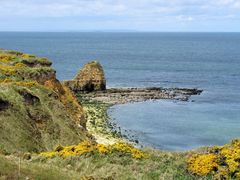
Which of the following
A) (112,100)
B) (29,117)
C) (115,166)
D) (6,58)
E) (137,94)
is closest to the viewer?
(115,166)

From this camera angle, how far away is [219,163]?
2245cm

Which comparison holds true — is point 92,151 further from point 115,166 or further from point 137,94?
point 137,94

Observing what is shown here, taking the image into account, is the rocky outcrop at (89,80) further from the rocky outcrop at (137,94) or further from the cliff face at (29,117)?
the cliff face at (29,117)

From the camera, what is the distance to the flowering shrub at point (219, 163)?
21569mm

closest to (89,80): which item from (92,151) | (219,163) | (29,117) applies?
(29,117)

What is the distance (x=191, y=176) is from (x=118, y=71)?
138m

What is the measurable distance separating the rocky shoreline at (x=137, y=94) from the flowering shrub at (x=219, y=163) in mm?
73188

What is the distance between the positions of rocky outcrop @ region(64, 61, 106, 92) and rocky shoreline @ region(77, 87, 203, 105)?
2.31 meters

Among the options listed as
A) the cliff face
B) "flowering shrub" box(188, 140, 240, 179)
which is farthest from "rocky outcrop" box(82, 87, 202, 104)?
"flowering shrub" box(188, 140, 240, 179)

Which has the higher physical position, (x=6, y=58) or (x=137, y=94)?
(x=6, y=58)

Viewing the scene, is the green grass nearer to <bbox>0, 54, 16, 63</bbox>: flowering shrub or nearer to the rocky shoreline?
<bbox>0, 54, 16, 63</bbox>: flowering shrub

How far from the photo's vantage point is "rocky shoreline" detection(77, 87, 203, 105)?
330ft

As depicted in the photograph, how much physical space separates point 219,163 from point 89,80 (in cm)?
9076

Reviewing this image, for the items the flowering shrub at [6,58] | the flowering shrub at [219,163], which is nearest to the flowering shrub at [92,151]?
the flowering shrub at [219,163]
